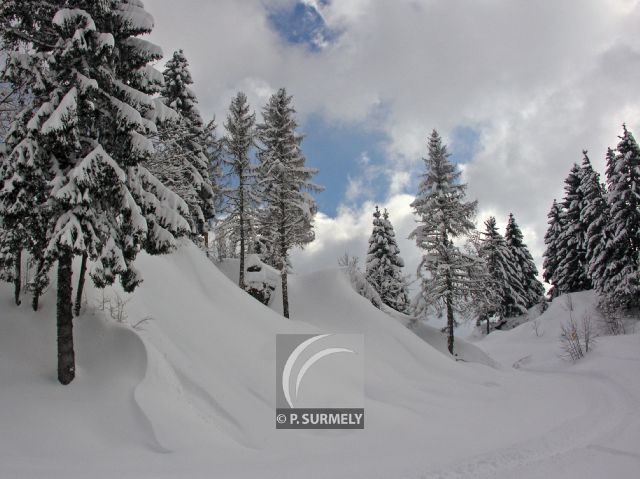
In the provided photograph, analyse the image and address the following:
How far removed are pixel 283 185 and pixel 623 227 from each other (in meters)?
24.9

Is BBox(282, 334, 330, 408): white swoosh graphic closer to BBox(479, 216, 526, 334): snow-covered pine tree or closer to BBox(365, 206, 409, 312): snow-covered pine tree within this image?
BBox(365, 206, 409, 312): snow-covered pine tree

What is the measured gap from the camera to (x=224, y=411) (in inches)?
352

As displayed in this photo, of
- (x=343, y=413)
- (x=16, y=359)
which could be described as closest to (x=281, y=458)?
(x=343, y=413)

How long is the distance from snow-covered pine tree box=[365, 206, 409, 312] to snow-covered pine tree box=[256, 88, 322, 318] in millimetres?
11671

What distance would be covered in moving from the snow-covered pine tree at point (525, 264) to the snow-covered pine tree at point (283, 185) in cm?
3337

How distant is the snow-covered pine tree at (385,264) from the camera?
33.2 meters

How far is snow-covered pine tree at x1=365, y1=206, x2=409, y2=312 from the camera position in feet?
109

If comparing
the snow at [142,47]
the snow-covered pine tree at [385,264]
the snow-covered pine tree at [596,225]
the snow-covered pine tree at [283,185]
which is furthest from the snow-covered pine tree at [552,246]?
the snow at [142,47]

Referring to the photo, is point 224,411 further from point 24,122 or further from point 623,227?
point 623,227

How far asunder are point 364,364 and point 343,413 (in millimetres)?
5038

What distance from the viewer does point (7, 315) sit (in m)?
10.2

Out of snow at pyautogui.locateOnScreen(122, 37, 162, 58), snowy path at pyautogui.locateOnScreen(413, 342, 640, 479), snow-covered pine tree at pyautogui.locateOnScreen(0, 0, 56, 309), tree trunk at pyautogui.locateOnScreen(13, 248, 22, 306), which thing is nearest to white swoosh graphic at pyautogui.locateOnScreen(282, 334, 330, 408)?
snowy path at pyautogui.locateOnScreen(413, 342, 640, 479)

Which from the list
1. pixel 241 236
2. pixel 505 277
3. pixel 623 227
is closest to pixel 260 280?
pixel 241 236

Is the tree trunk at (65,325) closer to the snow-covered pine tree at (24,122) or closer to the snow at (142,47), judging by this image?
the snow-covered pine tree at (24,122)
